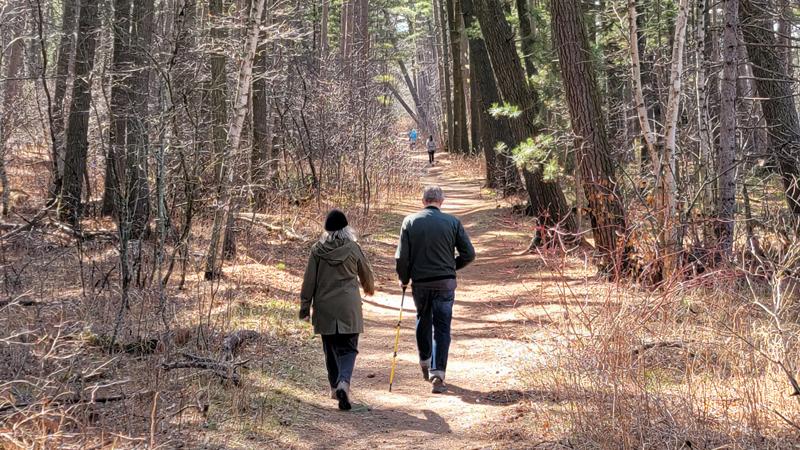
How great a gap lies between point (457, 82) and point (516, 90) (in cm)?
1629

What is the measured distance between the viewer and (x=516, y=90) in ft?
50.4

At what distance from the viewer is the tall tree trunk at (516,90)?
50.5 ft

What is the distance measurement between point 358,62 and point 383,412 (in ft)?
41.6

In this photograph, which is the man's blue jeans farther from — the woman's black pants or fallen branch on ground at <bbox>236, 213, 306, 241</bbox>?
fallen branch on ground at <bbox>236, 213, 306, 241</bbox>

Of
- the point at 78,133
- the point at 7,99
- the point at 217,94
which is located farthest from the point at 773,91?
the point at 7,99

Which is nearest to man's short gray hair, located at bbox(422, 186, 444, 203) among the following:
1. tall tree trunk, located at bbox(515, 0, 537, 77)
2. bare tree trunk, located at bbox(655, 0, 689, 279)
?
bare tree trunk, located at bbox(655, 0, 689, 279)

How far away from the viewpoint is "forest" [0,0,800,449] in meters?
5.53

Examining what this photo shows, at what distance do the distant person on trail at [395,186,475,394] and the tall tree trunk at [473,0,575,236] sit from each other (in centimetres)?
805

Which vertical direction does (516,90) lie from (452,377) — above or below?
above

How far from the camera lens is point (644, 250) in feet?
29.3

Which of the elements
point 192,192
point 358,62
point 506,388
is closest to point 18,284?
point 192,192

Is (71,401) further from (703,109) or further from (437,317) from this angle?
(703,109)

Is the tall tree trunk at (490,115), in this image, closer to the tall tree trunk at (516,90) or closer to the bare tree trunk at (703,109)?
the tall tree trunk at (516,90)

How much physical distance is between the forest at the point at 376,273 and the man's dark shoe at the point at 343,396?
0.40 ft
